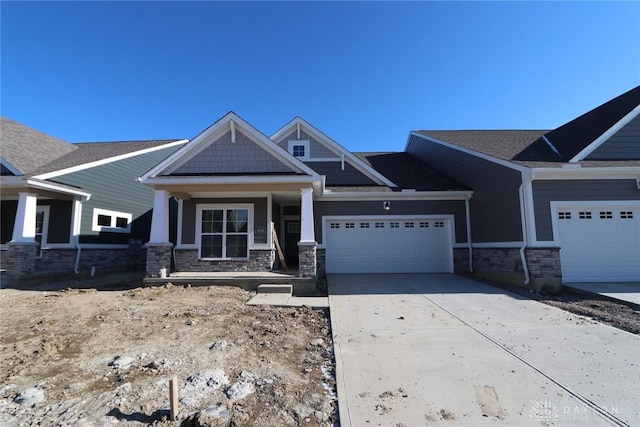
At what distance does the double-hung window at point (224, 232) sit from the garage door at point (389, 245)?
3.07 meters

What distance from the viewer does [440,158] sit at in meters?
14.1

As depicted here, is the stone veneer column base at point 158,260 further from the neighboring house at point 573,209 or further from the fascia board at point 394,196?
the neighboring house at point 573,209

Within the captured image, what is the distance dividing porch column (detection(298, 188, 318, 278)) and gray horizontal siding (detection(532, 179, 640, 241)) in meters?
6.42

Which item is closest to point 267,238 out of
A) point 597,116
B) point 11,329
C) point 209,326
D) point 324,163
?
point 324,163

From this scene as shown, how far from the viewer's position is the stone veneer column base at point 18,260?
32.7 feet

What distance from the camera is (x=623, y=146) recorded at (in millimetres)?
9789

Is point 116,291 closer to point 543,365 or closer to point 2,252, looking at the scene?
point 2,252

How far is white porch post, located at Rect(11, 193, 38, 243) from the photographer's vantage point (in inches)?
400

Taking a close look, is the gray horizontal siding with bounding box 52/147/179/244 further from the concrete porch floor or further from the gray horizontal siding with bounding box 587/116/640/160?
the gray horizontal siding with bounding box 587/116/640/160

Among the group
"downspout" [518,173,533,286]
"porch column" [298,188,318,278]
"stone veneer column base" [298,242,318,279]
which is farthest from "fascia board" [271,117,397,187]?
"stone veneer column base" [298,242,318,279]

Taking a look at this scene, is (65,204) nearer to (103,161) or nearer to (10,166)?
(10,166)

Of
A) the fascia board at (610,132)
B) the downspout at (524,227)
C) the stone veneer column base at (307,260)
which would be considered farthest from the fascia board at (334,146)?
the fascia board at (610,132)

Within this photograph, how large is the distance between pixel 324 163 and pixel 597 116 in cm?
990

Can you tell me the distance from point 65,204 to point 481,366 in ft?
46.3
